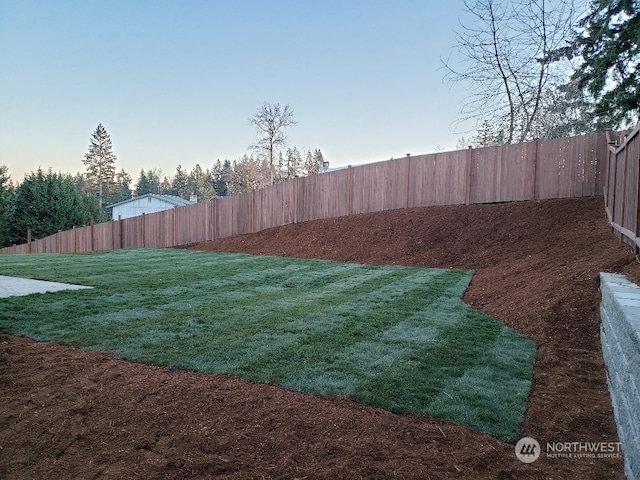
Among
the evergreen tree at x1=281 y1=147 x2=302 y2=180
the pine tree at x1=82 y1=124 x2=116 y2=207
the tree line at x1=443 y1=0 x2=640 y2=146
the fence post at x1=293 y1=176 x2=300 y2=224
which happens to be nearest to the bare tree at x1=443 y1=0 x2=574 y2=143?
the tree line at x1=443 y1=0 x2=640 y2=146

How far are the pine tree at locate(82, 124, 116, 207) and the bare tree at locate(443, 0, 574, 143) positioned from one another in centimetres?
5194

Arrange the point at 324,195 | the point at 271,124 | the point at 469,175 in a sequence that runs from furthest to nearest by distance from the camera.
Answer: the point at 271,124, the point at 324,195, the point at 469,175

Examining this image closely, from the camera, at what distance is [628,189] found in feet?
14.1

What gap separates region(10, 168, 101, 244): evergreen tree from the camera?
26.8 meters

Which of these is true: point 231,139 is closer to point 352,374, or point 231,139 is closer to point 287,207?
point 287,207

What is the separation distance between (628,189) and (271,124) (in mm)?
27225

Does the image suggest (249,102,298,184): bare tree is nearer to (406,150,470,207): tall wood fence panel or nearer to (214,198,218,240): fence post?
(214,198,218,240): fence post

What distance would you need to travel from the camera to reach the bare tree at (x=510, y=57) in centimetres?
1159

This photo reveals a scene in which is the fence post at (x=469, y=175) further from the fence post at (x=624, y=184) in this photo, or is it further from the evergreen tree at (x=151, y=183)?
the evergreen tree at (x=151, y=183)

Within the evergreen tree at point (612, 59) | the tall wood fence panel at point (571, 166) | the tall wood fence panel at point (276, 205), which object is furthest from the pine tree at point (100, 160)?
the evergreen tree at point (612, 59)

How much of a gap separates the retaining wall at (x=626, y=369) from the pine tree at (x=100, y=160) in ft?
192

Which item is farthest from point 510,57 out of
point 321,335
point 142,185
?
point 142,185

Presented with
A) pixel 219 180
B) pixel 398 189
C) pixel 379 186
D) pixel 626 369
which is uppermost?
pixel 219 180

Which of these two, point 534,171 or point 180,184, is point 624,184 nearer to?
point 534,171
